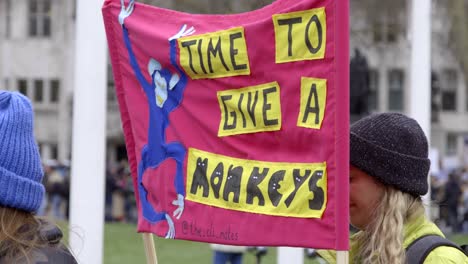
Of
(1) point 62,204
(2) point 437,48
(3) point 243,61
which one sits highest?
(2) point 437,48

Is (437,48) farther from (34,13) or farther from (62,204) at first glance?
(62,204)

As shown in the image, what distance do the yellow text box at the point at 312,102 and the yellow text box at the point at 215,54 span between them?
0.28 m

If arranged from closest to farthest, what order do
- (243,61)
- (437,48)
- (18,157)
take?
(18,157)
(243,61)
(437,48)

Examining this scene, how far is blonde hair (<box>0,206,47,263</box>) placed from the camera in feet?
10.2

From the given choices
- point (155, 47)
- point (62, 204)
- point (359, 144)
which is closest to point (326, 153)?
point (359, 144)

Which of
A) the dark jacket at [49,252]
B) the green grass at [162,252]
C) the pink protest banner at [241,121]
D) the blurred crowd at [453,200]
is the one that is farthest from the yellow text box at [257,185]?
the blurred crowd at [453,200]

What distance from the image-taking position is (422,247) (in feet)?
11.3

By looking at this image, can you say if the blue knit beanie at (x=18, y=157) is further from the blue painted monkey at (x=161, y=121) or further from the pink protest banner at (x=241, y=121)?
the blue painted monkey at (x=161, y=121)

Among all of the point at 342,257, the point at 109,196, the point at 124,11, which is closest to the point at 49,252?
the point at 342,257

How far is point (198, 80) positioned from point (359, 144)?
0.77 m

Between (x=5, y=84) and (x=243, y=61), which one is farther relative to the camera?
(x=5, y=84)

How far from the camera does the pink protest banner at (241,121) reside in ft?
12.1

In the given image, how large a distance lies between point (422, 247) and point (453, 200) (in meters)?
23.7

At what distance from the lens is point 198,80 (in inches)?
165
